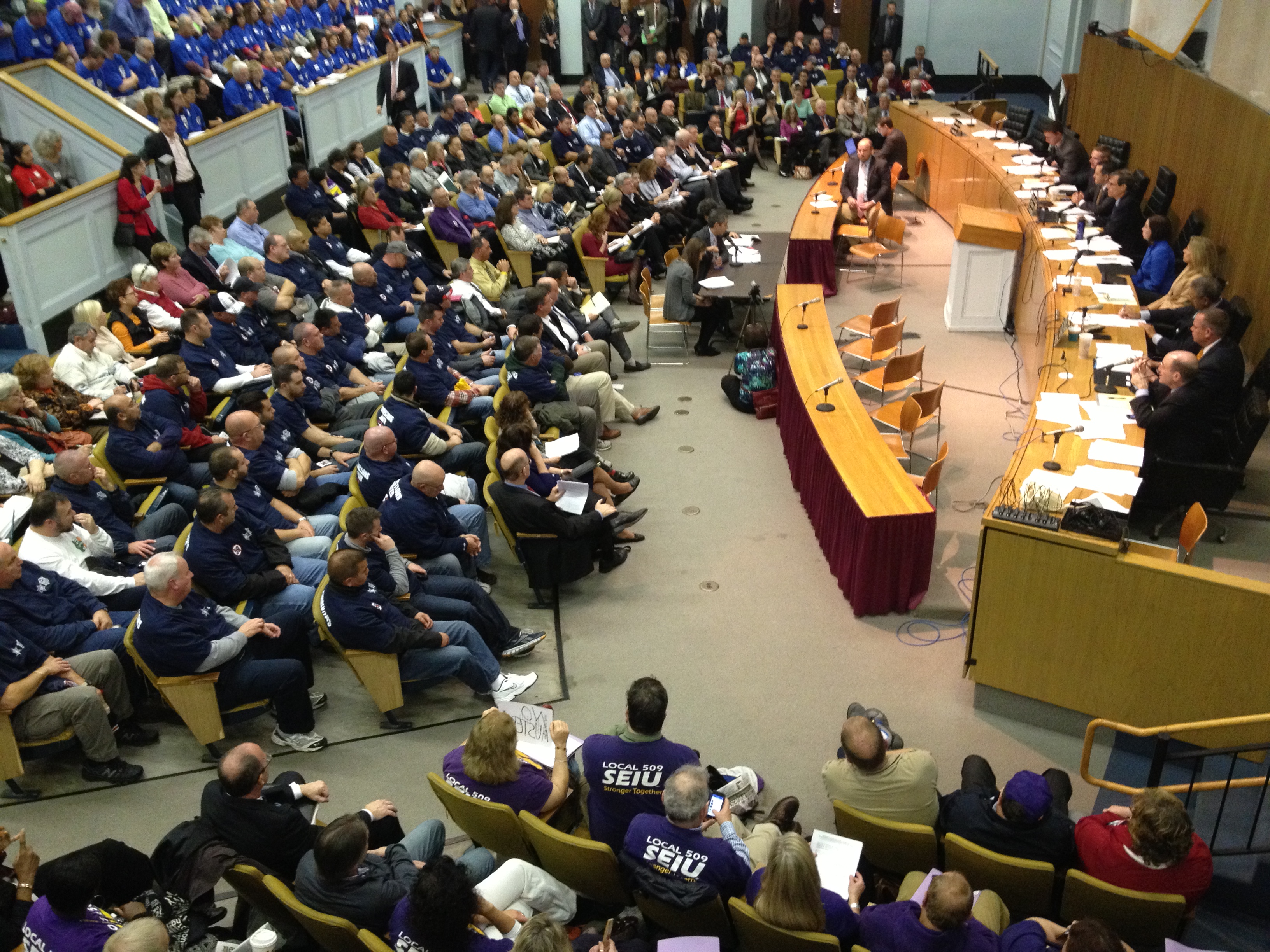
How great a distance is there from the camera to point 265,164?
11.3m

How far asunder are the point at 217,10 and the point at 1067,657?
508 inches

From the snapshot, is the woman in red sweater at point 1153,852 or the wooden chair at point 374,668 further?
the wooden chair at point 374,668

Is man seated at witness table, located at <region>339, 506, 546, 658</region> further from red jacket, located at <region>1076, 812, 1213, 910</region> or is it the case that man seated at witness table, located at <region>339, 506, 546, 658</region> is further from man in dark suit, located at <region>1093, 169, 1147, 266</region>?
man in dark suit, located at <region>1093, 169, 1147, 266</region>

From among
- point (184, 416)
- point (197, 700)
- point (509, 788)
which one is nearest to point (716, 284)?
point (184, 416)

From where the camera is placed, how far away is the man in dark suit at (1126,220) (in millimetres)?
9898

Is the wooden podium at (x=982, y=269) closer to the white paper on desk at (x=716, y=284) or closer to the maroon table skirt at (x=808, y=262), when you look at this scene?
the maroon table skirt at (x=808, y=262)

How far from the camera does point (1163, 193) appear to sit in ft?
33.5

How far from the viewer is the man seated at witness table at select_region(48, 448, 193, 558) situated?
5453mm

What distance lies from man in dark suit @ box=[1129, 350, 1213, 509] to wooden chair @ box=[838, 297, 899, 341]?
7.83ft

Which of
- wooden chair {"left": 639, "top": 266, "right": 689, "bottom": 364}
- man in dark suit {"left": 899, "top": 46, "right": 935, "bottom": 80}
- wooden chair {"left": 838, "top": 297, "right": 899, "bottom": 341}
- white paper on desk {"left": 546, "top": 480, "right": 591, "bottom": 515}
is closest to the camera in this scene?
white paper on desk {"left": 546, "top": 480, "right": 591, "bottom": 515}

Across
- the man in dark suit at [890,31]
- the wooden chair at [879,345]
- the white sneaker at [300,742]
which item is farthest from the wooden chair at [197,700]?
the man in dark suit at [890,31]

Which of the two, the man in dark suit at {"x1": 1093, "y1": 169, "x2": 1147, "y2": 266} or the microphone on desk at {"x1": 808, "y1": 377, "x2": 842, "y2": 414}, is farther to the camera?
the man in dark suit at {"x1": 1093, "y1": 169, "x2": 1147, "y2": 266}

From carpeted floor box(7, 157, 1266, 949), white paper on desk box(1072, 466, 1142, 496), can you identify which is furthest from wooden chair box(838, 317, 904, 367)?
white paper on desk box(1072, 466, 1142, 496)

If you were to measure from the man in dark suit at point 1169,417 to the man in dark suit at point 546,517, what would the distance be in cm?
331
